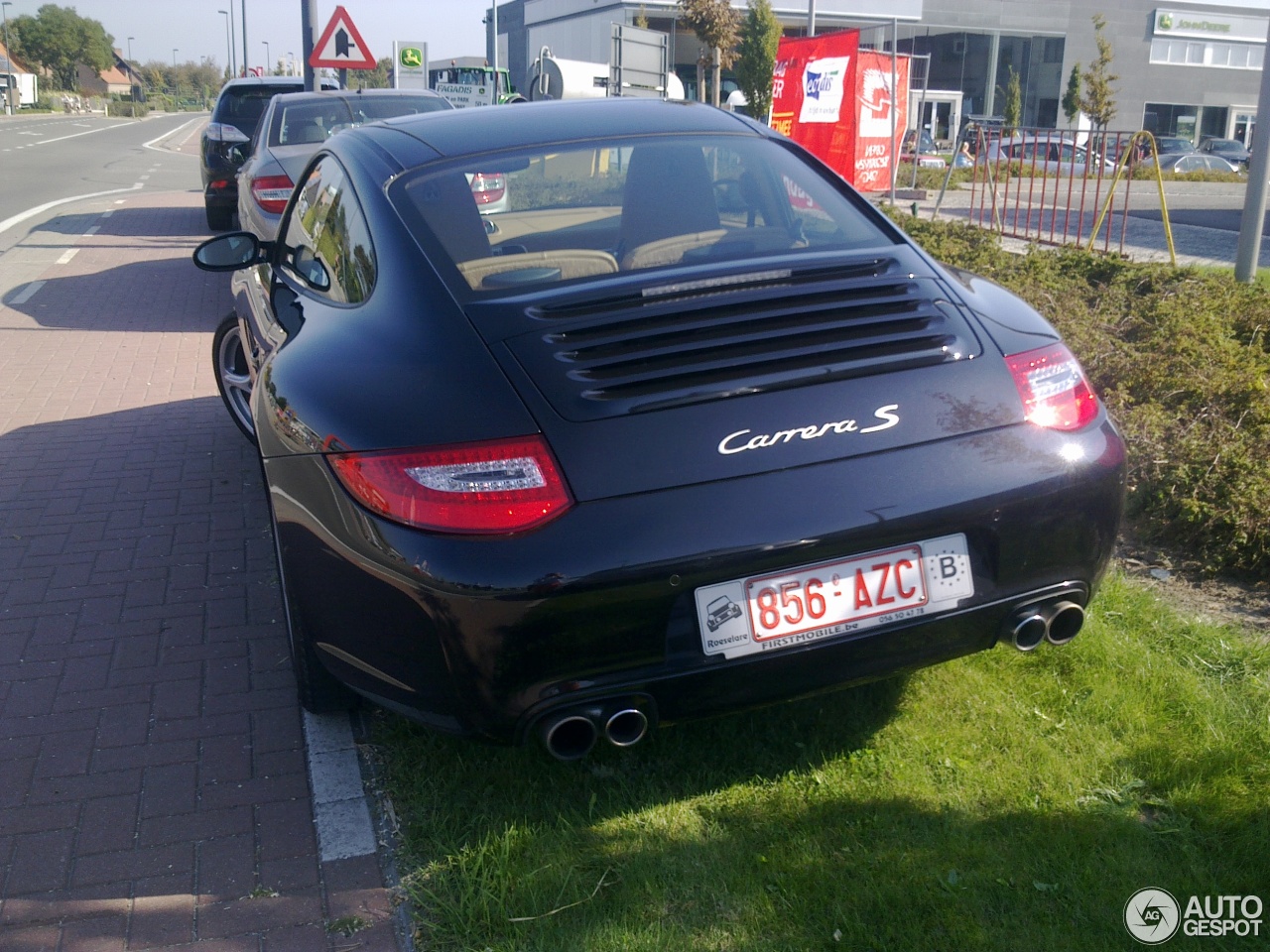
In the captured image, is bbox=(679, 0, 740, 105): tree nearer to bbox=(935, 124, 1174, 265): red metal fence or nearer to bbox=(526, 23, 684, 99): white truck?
bbox=(526, 23, 684, 99): white truck

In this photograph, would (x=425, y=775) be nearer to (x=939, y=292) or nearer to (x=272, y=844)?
(x=272, y=844)

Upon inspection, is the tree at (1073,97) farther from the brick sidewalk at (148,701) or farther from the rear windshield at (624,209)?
the rear windshield at (624,209)

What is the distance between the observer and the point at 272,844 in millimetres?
2832

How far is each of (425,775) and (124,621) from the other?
1.59 metres

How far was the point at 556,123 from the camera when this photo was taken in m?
3.57

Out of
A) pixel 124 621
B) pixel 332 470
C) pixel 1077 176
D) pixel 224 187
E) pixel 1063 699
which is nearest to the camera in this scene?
pixel 332 470

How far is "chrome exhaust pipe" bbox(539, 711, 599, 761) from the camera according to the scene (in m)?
2.44

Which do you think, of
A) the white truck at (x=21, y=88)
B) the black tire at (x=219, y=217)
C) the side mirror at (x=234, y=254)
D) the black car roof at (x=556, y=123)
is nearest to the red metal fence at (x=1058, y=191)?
the black car roof at (x=556, y=123)

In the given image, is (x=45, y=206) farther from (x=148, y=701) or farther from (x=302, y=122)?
(x=148, y=701)

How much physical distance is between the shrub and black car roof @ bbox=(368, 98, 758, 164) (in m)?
2.10

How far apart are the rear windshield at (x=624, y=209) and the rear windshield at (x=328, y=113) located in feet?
23.7

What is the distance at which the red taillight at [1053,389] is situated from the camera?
2.76 meters

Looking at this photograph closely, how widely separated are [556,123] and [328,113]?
756cm

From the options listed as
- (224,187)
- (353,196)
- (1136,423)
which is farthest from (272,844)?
(224,187)
